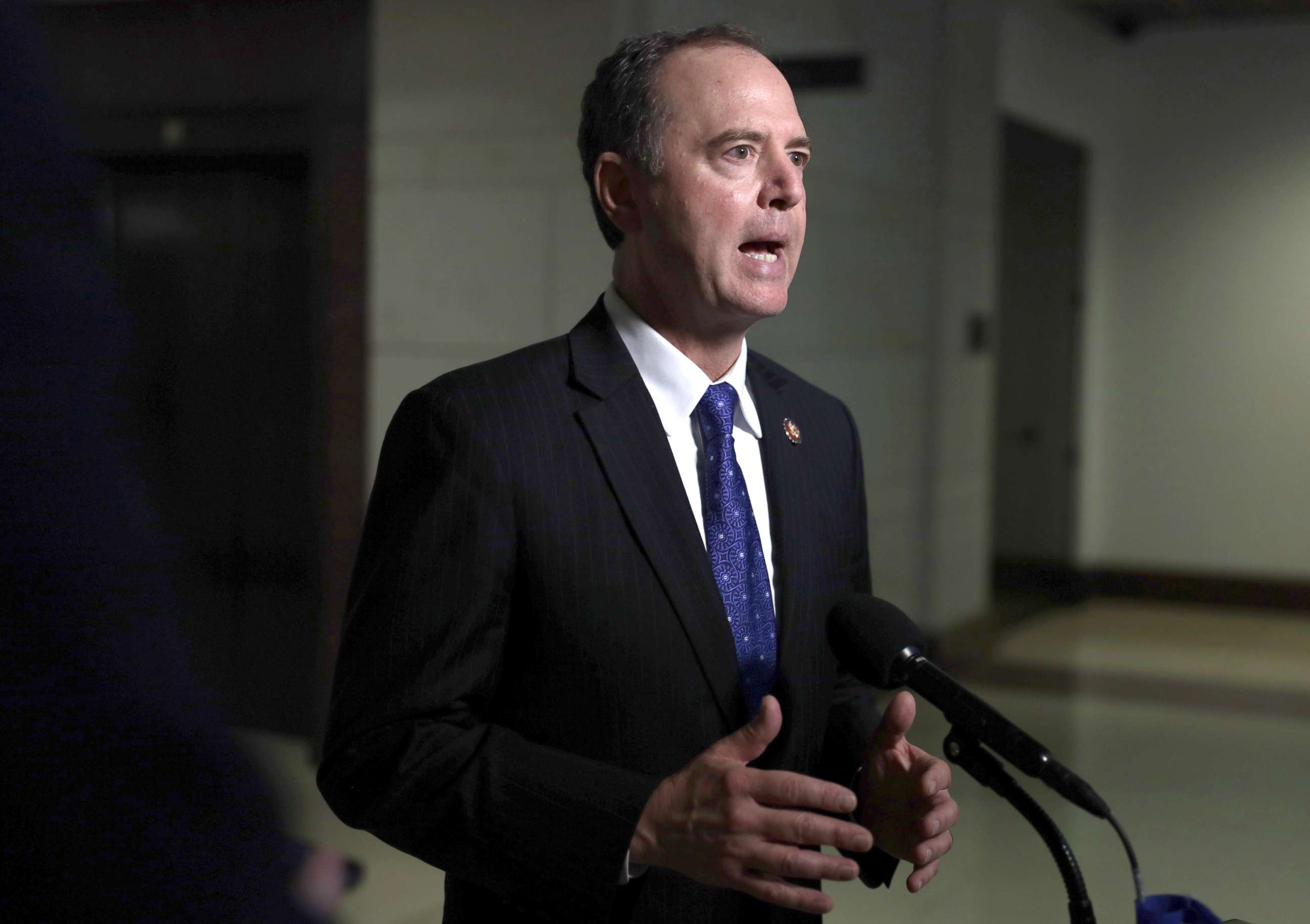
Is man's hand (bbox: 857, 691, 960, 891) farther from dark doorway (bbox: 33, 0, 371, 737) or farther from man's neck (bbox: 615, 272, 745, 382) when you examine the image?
dark doorway (bbox: 33, 0, 371, 737)

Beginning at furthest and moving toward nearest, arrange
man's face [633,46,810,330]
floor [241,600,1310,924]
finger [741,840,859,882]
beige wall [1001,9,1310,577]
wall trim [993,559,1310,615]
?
wall trim [993,559,1310,615], beige wall [1001,9,1310,577], floor [241,600,1310,924], man's face [633,46,810,330], finger [741,840,859,882]

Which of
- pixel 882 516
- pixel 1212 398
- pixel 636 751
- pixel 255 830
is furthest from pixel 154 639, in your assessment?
pixel 1212 398

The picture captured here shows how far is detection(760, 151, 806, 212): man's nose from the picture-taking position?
134 centimetres

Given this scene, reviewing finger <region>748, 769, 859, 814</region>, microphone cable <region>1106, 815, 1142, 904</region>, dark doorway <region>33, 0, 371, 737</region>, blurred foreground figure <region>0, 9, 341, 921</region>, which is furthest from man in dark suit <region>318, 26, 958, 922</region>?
dark doorway <region>33, 0, 371, 737</region>

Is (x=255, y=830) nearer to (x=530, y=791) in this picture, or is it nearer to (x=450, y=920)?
(x=530, y=791)

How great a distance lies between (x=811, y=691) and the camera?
4.49 ft

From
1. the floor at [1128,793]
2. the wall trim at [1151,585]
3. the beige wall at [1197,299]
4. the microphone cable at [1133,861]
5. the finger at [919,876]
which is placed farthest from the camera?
the wall trim at [1151,585]

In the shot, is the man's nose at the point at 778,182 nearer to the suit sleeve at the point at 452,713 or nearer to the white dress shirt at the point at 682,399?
the white dress shirt at the point at 682,399

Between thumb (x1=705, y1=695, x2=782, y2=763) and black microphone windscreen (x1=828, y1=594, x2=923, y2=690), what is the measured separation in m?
0.08

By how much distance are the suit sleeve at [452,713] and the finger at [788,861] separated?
0.45 feet

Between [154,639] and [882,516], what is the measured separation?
5.25 metres

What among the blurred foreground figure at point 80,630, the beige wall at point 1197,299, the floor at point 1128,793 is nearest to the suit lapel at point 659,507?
the blurred foreground figure at point 80,630

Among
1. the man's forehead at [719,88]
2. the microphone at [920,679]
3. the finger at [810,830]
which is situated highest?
the man's forehead at [719,88]

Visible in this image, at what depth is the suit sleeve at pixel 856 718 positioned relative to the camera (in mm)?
1375
